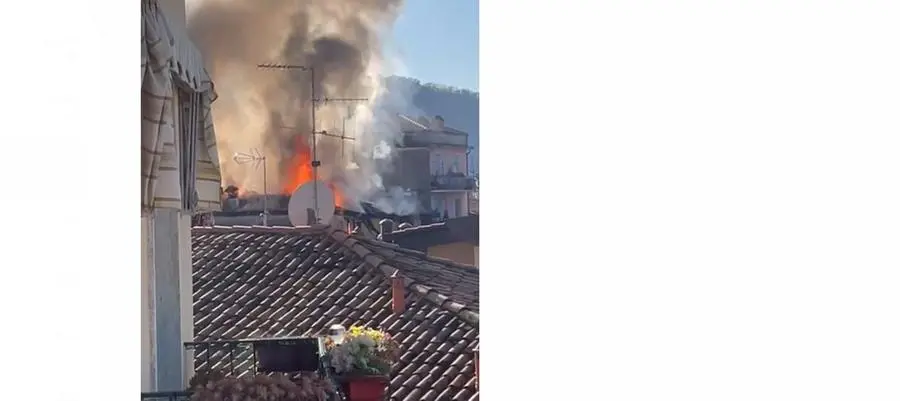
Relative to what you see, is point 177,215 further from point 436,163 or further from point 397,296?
point 436,163

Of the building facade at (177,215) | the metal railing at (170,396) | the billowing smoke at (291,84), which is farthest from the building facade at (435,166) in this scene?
the metal railing at (170,396)

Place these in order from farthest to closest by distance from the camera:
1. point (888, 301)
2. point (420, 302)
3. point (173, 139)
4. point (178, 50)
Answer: point (420, 302), point (178, 50), point (173, 139), point (888, 301)

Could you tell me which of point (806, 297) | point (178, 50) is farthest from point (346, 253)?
point (806, 297)

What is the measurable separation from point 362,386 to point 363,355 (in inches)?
6.5

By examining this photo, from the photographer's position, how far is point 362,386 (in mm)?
6098

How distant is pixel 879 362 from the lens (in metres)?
2.85

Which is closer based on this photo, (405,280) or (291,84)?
(291,84)

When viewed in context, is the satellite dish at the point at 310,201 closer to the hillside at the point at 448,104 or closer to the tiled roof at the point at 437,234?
the tiled roof at the point at 437,234

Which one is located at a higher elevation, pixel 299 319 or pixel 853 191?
pixel 853 191

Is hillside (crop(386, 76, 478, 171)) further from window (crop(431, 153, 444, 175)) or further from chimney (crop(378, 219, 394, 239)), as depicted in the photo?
chimney (crop(378, 219, 394, 239))

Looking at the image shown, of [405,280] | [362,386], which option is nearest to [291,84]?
[405,280]

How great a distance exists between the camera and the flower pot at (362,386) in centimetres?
608
